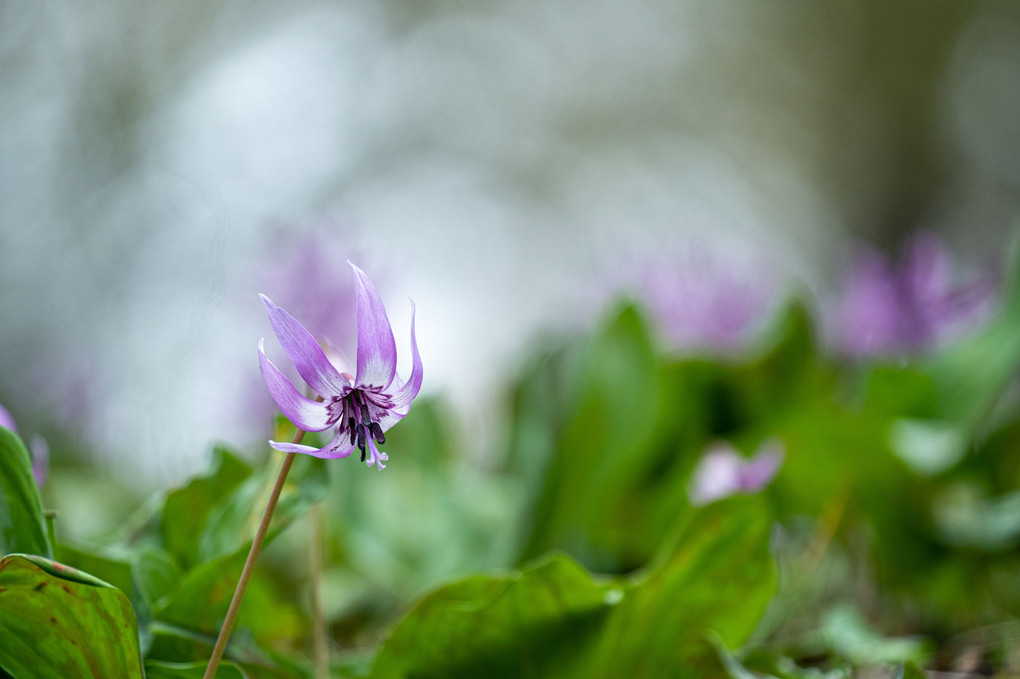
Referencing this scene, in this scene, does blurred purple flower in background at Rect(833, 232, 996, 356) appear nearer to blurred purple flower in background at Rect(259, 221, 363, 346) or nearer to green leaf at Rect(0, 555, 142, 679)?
blurred purple flower in background at Rect(259, 221, 363, 346)

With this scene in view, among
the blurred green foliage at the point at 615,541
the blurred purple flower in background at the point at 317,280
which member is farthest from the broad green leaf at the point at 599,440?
the blurred purple flower in background at the point at 317,280

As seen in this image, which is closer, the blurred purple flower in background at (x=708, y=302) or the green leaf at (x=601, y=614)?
the green leaf at (x=601, y=614)

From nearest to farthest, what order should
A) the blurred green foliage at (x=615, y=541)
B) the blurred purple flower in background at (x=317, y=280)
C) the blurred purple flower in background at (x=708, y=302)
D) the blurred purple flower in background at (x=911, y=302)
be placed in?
the blurred green foliage at (x=615, y=541), the blurred purple flower in background at (x=317, y=280), the blurred purple flower in background at (x=911, y=302), the blurred purple flower in background at (x=708, y=302)

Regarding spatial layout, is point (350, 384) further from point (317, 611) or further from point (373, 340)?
point (317, 611)

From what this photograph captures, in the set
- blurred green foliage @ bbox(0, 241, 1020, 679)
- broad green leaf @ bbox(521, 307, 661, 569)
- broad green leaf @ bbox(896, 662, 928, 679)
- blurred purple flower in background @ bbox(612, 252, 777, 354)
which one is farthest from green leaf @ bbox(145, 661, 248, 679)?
blurred purple flower in background @ bbox(612, 252, 777, 354)

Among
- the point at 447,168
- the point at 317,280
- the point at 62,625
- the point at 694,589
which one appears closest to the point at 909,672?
the point at 694,589

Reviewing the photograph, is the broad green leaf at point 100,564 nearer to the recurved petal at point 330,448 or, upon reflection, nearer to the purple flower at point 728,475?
the recurved petal at point 330,448

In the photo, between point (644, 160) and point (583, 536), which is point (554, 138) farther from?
point (583, 536)
